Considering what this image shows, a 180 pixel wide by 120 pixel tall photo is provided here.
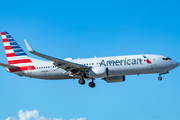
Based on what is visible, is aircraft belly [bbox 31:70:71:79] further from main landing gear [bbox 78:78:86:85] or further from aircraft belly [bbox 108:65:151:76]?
aircraft belly [bbox 108:65:151:76]

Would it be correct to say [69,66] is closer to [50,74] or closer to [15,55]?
[50,74]

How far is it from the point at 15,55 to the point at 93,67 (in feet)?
48.5

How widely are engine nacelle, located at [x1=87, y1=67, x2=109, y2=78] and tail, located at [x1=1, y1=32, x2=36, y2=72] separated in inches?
394

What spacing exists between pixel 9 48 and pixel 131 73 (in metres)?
22.4

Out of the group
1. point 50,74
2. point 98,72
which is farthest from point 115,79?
point 50,74

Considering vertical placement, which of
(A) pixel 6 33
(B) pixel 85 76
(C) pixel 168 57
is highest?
(A) pixel 6 33

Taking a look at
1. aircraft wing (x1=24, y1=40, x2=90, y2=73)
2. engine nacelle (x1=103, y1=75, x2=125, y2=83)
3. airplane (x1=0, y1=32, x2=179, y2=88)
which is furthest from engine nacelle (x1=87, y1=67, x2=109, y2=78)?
engine nacelle (x1=103, y1=75, x2=125, y2=83)

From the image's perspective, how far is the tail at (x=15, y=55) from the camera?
4547 centimetres

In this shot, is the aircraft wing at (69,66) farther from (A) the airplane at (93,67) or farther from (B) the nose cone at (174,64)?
(B) the nose cone at (174,64)

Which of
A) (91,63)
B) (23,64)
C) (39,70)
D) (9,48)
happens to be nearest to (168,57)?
(91,63)

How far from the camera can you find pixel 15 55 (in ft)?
157

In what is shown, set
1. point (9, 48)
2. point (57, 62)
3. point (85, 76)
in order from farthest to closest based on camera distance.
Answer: point (9, 48) → point (85, 76) → point (57, 62)

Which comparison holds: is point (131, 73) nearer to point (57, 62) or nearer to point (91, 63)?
point (91, 63)

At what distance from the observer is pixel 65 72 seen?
42281 millimetres
